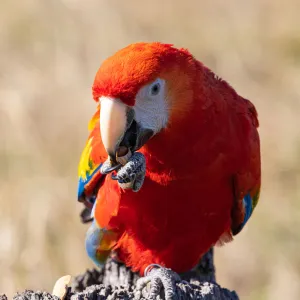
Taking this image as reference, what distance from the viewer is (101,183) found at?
3.33 meters

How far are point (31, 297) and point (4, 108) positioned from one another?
10.4 ft

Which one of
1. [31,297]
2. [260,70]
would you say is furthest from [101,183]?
[260,70]

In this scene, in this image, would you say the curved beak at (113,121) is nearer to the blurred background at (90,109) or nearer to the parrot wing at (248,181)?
the parrot wing at (248,181)

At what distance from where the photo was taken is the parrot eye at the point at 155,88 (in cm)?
249

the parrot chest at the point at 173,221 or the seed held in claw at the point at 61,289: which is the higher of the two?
the parrot chest at the point at 173,221

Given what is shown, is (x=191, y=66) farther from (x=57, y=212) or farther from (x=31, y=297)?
(x=57, y=212)

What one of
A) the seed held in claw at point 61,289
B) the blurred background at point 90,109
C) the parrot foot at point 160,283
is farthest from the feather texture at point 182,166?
the blurred background at point 90,109

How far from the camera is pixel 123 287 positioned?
2.55 metres

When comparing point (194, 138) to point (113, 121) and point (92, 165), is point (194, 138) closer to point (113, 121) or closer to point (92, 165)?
point (113, 121)

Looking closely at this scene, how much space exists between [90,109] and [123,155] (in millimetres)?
2782

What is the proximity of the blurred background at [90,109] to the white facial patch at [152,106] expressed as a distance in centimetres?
200

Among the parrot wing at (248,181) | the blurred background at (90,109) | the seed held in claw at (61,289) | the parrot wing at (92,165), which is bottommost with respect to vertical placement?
the seed held in claw at (61,289)

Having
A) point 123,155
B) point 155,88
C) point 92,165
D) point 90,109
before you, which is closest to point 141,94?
point 155,88

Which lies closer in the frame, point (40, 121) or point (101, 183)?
point (101, 183)
